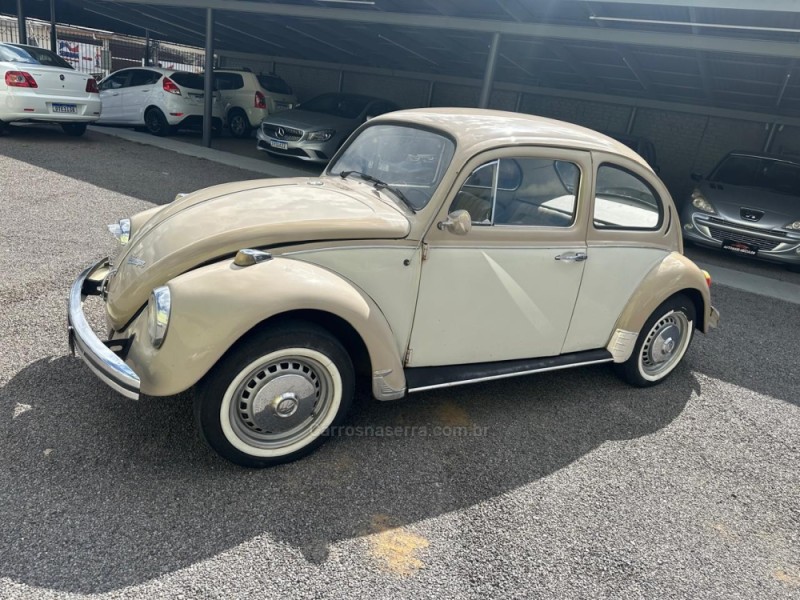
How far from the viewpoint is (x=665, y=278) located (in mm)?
3984

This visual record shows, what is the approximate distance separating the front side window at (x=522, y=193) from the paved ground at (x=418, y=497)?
48.0 inches

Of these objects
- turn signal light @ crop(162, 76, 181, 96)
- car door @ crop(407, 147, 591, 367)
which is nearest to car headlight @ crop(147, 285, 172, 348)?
car door @ crop(407, 147, 591, 367)

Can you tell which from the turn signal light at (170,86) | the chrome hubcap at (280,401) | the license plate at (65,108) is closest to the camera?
the chrome hubcap at (280,401)

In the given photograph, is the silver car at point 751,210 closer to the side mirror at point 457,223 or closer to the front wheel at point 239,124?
the side mirror at point 457,223

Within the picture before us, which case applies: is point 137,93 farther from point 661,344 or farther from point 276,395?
point 661,344

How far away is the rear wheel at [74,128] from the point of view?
11570 millimetres

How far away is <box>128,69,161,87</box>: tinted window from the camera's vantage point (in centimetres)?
1309

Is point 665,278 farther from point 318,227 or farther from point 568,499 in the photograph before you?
point 318,227

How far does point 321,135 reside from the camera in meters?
11.7

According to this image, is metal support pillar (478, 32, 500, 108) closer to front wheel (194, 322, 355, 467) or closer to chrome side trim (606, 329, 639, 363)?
chrome side trim (606, 329, 639, 363)

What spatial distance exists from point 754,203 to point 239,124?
1221cm

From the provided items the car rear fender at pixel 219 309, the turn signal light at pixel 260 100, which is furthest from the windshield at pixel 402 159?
the turn signal light at pixel 260 100

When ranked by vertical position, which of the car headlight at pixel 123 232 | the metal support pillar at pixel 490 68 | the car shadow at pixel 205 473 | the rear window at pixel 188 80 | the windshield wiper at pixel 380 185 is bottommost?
the car shadow at pixel 205 473

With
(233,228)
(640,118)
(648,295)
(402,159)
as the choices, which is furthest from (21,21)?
(648,295)
